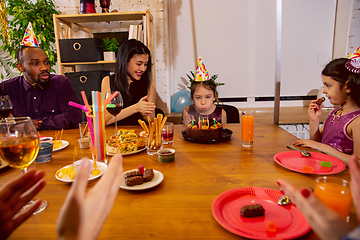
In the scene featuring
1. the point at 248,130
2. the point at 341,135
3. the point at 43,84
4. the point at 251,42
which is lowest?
the point at 341,135

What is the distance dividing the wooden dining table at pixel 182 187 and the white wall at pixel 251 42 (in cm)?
238

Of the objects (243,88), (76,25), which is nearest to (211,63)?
(243,88)

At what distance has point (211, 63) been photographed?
3.41 metres

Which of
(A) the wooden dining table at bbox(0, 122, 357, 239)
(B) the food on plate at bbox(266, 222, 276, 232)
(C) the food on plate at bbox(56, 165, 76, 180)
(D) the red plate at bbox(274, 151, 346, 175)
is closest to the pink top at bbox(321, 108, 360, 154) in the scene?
(A) the wooden dining table at bbox(0, 122, 357, 239)

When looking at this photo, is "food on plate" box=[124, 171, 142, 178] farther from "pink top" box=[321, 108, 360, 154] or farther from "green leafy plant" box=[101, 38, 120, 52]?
"green leafy plant" box=[101, 38, 120, 52]

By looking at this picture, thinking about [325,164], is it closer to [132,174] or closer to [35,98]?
[132,174]

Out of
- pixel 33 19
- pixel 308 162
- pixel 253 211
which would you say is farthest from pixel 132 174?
pixel 33 19

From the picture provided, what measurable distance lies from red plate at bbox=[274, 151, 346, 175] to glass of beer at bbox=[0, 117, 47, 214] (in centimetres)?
85

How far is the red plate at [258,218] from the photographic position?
472 millimetres

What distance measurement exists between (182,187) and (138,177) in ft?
0.48

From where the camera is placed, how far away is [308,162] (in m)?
0.88

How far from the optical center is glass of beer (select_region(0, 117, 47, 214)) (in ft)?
1.97

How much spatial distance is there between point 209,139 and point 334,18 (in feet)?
10.7

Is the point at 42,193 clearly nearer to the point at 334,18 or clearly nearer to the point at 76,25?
the point at 76,25
